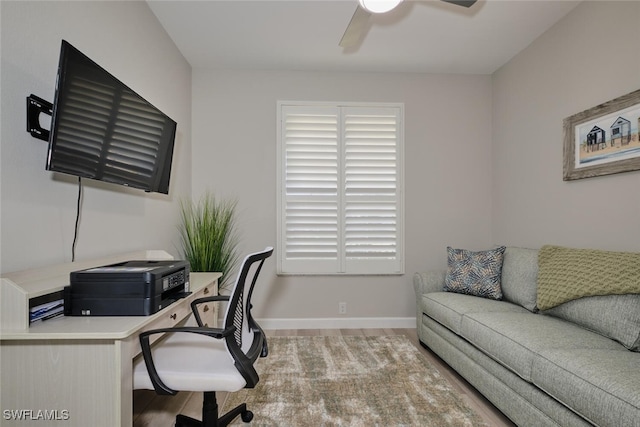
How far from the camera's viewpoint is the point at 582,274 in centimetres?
217

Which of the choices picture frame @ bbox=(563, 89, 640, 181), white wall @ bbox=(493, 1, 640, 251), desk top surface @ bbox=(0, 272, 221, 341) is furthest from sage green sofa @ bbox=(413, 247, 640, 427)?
desk top surface @ bbox=(0, 272, 221, 341)

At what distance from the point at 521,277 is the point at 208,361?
7.91 ft

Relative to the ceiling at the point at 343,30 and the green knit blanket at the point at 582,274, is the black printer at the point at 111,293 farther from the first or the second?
the green knit blanket at the point at 582,274

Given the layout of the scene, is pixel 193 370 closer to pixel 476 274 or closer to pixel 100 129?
pixel 100 129

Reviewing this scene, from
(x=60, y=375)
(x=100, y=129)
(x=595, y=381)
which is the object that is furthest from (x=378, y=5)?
(x=60, y=375)

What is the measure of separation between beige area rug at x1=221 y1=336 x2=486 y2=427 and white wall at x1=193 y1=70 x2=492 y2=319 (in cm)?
66

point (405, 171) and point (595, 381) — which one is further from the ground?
point (405, 171)

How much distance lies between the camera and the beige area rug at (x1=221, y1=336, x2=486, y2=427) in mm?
2074

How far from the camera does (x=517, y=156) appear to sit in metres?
3.48

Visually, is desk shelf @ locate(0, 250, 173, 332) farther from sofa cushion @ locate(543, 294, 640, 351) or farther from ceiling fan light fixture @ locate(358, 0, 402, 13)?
sofa cushion @ locate(543, 294, 640, 351)

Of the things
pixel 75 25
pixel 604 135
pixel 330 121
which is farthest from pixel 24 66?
pixel 604 135

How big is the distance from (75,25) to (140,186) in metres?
0.91

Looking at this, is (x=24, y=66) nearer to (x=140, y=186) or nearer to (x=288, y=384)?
(x=140, y=186)

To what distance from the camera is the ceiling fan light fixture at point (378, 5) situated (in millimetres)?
1770
